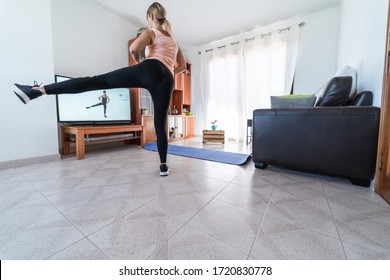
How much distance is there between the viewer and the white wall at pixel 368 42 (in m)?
1.16

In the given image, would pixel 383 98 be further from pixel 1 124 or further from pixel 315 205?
pixel 1 124

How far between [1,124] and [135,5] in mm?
2400

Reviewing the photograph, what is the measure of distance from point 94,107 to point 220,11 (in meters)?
2.55

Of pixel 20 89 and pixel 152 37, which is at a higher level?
pixel 152 37

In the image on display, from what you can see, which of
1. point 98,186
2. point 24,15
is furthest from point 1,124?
point 98,186

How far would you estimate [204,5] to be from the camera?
8.36 ft

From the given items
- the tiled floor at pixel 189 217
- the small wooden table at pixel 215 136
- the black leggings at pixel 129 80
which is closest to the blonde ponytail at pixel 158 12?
the black leggings at pixel 129 80

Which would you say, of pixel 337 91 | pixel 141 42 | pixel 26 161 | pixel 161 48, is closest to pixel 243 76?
pixel 337 91

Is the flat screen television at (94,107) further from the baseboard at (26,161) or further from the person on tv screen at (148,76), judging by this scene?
the person on tv screen at (148,76)

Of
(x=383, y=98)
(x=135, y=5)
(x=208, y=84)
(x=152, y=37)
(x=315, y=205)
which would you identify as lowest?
(x=315, y=205)

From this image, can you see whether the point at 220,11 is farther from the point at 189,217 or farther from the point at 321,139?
the point at 189,217

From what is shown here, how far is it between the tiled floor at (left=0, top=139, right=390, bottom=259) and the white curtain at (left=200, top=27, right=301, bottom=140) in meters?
2.32

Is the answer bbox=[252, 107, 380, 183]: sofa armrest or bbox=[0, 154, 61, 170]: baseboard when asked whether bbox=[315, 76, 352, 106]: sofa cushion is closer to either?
bbox=[252, 107, 380, 183]: sofa armrest

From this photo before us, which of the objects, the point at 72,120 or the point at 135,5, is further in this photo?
the point at 135,5
